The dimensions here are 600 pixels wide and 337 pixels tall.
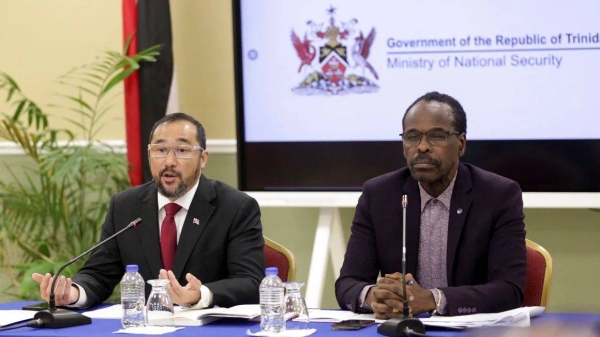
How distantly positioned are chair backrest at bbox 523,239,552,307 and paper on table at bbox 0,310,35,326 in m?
1.76

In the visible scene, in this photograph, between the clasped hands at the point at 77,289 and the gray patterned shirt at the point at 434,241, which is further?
the gray patterned shirt at the point at 434,241

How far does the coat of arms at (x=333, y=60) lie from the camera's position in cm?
477

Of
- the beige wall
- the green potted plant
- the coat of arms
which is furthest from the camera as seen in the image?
the green potted plant

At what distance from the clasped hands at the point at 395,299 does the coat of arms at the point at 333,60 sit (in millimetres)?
2141

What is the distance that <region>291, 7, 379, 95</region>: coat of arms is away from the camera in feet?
15.6

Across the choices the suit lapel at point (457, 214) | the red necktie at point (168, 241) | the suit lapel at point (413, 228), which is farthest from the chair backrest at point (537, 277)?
the red necktie at point (168, 241)

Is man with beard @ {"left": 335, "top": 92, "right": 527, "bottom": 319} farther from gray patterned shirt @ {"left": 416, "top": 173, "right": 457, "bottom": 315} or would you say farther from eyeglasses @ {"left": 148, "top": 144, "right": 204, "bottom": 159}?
eyeglasses @ {"left": 148, "top": 144, "right": 204, "bottom": 159}

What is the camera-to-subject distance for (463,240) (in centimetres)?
316

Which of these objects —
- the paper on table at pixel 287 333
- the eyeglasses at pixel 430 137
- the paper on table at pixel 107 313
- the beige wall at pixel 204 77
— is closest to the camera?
the paper on table at pixel 287 333

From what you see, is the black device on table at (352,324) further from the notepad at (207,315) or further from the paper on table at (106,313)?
the paper on table at (106,313)

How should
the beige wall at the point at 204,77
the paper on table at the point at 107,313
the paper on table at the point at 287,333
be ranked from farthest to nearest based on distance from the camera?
the beige wall at the point at 204,77 → the paper on table at the point at 107,313 → the paper on table at the point at 287,333

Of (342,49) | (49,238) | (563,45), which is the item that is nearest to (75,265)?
(49,238)

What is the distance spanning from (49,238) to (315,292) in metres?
1.90

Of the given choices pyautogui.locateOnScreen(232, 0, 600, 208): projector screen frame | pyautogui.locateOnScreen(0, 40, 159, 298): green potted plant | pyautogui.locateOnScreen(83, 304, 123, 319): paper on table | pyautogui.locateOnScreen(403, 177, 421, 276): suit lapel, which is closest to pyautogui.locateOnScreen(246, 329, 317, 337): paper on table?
pyautogui.locateOnScreen(83, 304, 123, 319): paper on table
